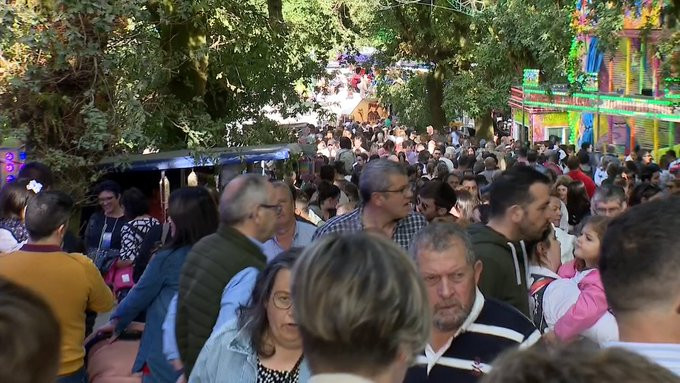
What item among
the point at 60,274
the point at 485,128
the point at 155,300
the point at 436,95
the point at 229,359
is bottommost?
the point at 485,128

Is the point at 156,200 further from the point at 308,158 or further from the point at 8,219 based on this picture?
the point at 8,219

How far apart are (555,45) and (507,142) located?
716 centimetres

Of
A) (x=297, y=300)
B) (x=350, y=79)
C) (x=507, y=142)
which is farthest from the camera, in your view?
(x=350, y=79)

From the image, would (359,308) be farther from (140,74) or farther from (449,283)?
(140,74)

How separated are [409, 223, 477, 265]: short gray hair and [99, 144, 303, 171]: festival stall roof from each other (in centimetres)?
953

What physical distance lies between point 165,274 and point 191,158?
8701mm

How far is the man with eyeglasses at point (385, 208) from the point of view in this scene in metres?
6.78

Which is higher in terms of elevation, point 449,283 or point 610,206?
point 449,283

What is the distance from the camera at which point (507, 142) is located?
27.9 m

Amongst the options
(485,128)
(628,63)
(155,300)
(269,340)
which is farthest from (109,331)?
(485,128)

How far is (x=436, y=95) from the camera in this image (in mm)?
33812

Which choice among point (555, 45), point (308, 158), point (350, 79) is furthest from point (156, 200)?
point (350, 79)

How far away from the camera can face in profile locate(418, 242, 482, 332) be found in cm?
384

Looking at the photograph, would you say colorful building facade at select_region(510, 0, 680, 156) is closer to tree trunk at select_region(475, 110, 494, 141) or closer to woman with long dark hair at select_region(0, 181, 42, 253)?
tree trunk at select_region(475, 110, 494, 141)
